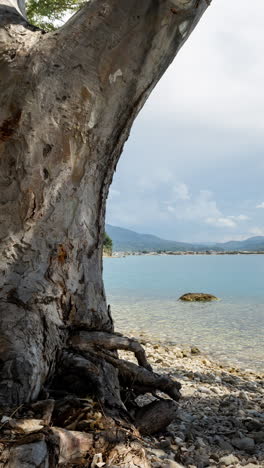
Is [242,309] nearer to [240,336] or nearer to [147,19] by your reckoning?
[240,336]

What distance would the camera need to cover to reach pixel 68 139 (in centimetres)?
335

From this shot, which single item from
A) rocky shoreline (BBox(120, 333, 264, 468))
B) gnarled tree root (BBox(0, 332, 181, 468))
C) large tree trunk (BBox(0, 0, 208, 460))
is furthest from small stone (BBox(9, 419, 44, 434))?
rocky shoreline (BBox(120, 333, 264, 468))

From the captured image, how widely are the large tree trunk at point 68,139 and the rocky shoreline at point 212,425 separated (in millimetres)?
453

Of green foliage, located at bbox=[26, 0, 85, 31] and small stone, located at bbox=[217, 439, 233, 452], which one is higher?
green foliage, located at bbox=[26, 0, 85, 31]

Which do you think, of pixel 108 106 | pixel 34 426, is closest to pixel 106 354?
pixel 34 426

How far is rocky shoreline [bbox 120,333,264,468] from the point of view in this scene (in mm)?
2877

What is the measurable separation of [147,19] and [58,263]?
2.15 meters

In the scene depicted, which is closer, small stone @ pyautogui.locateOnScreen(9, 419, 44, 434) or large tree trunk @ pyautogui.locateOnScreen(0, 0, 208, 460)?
small stone @ pyautogui.locateOnScreen(9, 419, 44, 434)

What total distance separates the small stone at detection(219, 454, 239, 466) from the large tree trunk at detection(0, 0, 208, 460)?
2.42ft

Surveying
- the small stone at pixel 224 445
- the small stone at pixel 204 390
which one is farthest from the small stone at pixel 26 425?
the small stone at pixel 204 390

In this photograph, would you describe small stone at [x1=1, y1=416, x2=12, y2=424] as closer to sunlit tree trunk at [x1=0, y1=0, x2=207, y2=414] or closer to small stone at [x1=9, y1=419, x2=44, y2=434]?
small stone at [x1=9, y1=419, x2=44, y2=434]

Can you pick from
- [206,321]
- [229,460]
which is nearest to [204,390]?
[229,460]

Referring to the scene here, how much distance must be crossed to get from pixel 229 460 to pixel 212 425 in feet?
2.68

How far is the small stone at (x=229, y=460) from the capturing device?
2852mm
